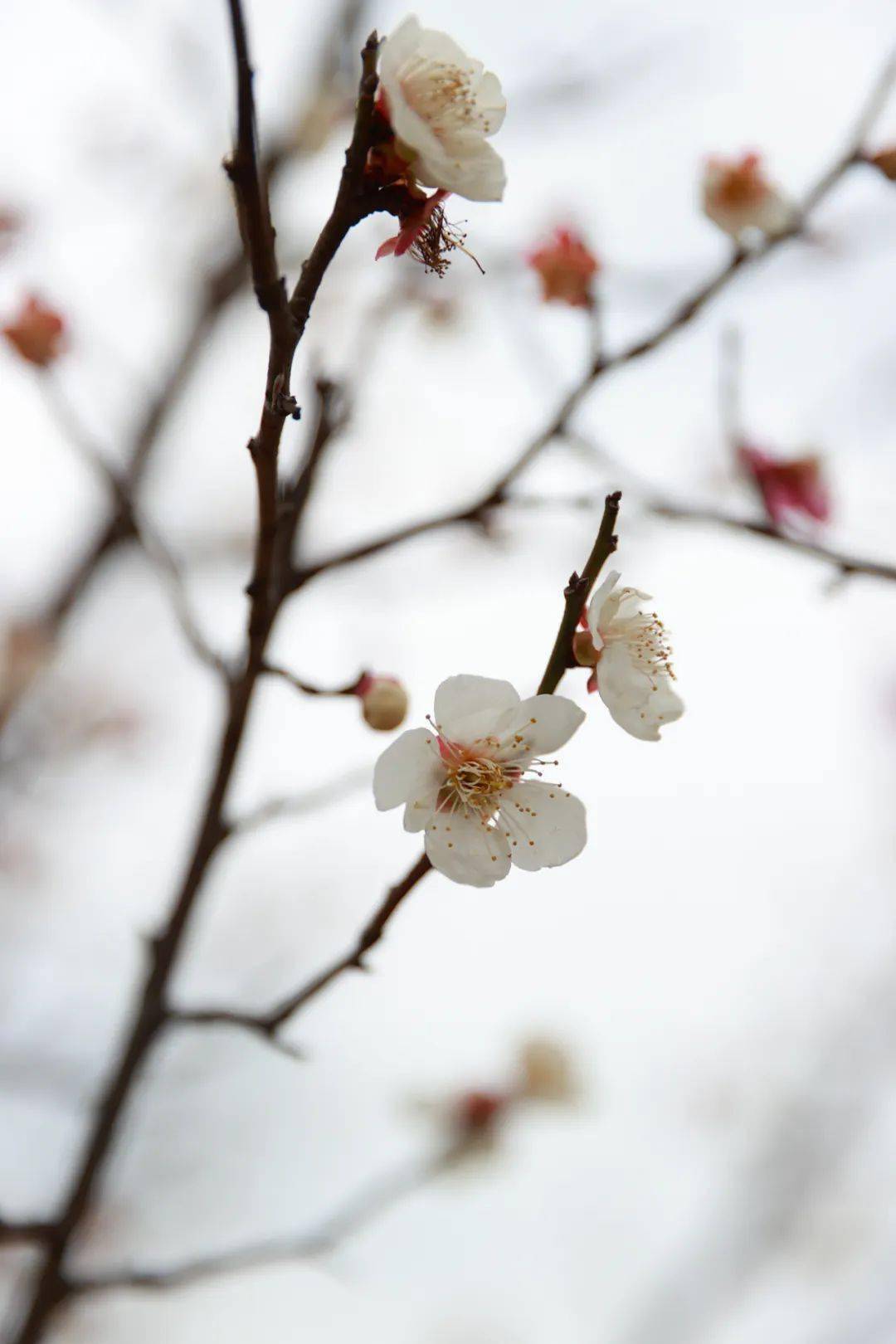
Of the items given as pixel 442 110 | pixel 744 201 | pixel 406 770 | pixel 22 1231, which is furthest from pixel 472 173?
pixel 22 1231

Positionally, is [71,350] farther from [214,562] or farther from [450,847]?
[214,562]

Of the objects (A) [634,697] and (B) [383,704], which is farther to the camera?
(B) [383,704]

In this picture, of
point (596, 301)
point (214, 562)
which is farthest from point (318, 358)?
point (214, 562)

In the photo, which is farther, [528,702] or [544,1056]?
[544,1056]

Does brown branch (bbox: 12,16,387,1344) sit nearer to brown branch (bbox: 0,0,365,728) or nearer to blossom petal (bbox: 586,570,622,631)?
blossom petal (bbox: 586,570,622,631)

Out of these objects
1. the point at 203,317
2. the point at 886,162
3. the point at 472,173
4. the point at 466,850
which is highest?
the point at 203,317

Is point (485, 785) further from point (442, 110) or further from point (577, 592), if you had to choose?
point (442, 110)

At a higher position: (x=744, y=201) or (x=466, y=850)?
(x=744, y=201)
